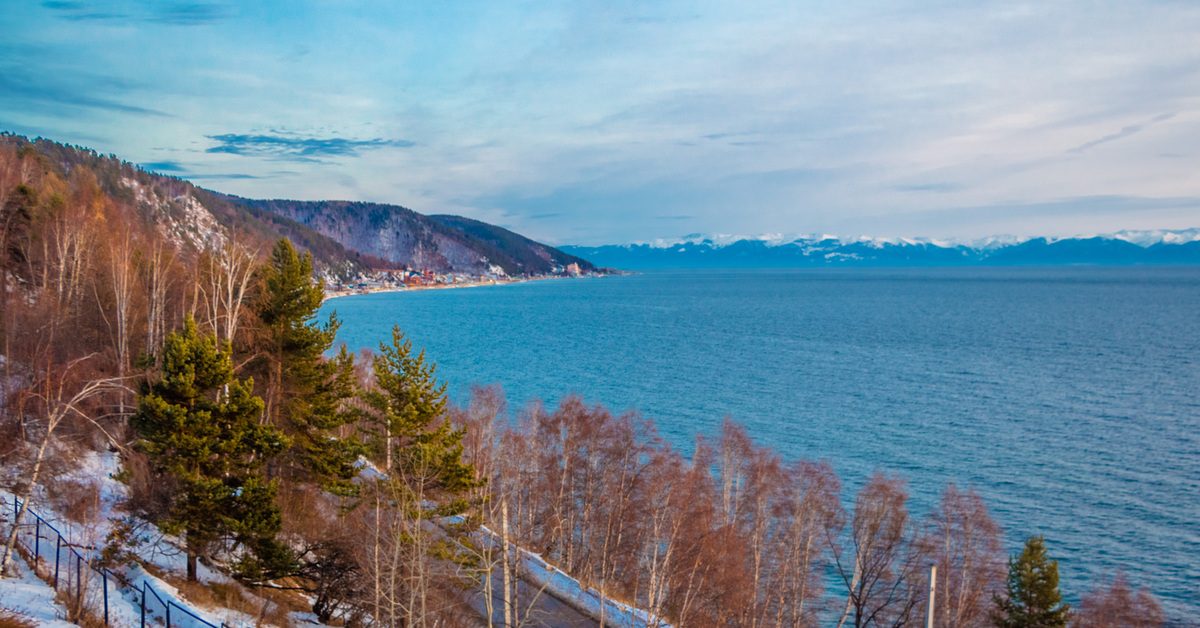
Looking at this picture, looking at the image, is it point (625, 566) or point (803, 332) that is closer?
point (625, 566)

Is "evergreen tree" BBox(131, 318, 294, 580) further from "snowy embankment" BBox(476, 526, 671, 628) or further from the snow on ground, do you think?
"snowy embankment" BBox(476, 526, 671, 628)

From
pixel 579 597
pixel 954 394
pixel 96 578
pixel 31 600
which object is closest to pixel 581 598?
pixel 579 597

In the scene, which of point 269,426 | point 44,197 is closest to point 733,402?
A: point 269,426

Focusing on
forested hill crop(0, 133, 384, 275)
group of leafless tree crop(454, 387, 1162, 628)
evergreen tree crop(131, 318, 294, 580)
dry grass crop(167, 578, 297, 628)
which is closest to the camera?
dry grass crop(167, 578, 297, 628)

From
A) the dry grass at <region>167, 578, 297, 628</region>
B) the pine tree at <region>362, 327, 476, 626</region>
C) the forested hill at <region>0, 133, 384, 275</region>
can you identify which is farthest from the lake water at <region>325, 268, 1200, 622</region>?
the dry grass at <region>167, 578, 297, 628</region>

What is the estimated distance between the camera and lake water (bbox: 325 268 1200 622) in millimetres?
39875

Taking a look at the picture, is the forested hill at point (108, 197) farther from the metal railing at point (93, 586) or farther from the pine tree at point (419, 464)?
the metal railing at point (93, 586)

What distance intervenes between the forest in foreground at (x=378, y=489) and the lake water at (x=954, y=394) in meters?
6.62

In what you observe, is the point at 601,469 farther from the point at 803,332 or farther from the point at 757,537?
the point at 803,332

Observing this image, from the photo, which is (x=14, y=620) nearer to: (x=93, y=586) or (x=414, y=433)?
(x=93, y=586)

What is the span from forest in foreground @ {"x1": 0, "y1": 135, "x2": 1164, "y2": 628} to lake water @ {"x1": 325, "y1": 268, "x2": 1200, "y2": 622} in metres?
6.62

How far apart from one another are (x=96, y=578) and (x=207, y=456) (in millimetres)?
3765

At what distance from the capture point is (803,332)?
125 metres

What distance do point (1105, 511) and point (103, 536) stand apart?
49726 millimetres
